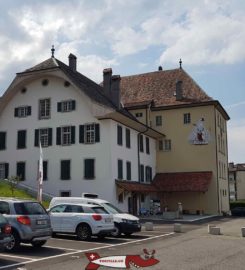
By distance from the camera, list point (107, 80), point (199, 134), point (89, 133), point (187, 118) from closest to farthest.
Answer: point (89, 133), point (107, 80), point (199, 134), point (187, 118)

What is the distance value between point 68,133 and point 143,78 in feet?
63.7

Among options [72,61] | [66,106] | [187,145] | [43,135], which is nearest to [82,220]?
[66,106]

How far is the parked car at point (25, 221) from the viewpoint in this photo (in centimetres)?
1451

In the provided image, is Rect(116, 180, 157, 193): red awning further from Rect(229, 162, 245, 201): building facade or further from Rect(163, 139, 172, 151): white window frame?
Rect(229, 162, 245, 201): building facade

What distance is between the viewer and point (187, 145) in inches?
1875

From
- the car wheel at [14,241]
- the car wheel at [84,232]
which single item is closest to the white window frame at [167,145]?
the car wheel at [84,232]

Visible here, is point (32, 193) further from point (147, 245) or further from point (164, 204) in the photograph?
point (147, 245)

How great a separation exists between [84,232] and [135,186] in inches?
831

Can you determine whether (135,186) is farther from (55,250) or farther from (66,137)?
(55,250)

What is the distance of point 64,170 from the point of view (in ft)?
125

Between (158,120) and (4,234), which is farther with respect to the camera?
(158,120)

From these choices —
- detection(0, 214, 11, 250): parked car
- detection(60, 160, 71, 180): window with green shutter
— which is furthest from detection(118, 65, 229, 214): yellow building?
detection(0, 214, 11, 250): parked car

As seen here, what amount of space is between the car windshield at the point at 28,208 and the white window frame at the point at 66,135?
908 inches

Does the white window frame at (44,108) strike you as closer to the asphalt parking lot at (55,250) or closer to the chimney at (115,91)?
the chimney at (115,91)
